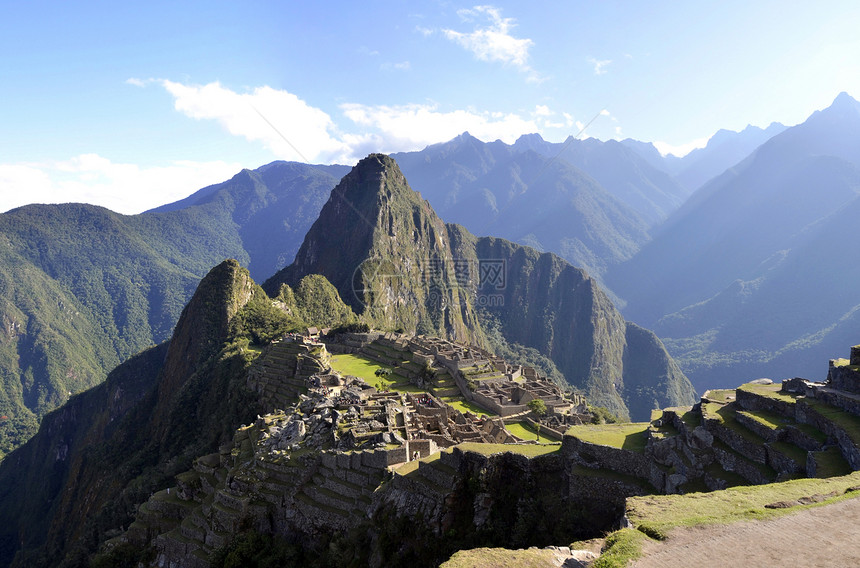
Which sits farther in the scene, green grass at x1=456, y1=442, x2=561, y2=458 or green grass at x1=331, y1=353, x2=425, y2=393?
green grass at x1=331, y1=353, x2=425, y2=393

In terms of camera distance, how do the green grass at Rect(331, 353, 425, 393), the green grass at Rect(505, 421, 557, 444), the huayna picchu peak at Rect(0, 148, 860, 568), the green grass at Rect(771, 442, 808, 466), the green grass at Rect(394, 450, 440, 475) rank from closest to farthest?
the green grass at Rect(771, 442, 808, 466) → the huayna picchu peak at Rect(0, 148, 860, 568) → the green grass at Rect(394, 450, 440, 475) → the green grass at Rect(505, 421, 557, 444) → the green grass at Rect(331, 353, 425, 393)

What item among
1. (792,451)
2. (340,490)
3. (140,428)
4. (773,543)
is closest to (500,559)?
(773,543)

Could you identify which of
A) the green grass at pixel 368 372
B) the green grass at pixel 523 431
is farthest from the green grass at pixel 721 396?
the green grass at pixel 368 372

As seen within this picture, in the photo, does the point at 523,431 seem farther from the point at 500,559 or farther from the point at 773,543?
the point at 773,543

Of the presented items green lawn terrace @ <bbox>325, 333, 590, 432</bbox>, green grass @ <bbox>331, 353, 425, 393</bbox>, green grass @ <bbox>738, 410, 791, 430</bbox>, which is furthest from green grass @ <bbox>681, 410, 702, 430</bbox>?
green grass @ <bbox>331, 353, 425, 393</bbox>

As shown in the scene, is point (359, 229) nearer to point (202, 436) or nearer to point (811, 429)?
point (202, 436)

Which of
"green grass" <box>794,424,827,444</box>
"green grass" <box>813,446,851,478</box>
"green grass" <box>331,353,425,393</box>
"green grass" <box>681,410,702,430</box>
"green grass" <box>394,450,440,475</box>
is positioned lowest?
"green grass" <box>394,450,440,475</box>

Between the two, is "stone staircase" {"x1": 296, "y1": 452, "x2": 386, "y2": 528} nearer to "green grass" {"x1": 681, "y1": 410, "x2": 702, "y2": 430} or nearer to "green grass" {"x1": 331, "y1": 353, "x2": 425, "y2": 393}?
"green grass" {"x1": 681, "y1": 410, "x2": 702, "y2": 430}
